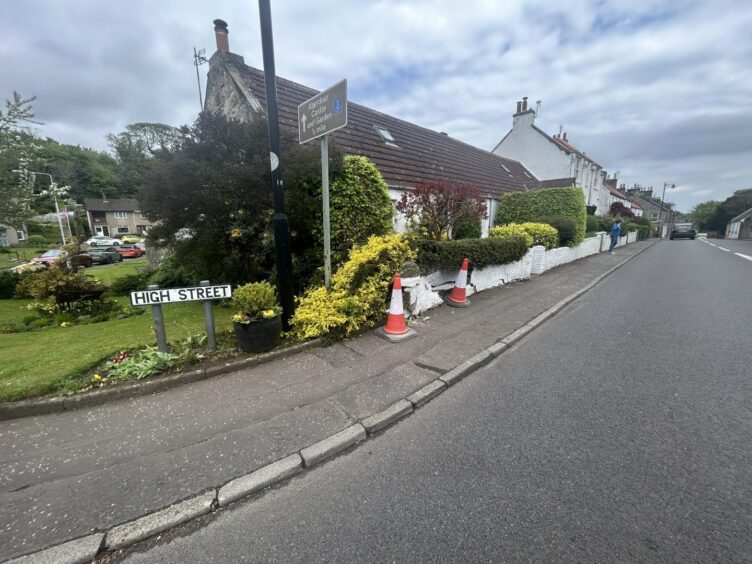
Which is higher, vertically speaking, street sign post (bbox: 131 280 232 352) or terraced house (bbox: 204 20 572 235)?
terraced house (bbox: 204 20 572 235)

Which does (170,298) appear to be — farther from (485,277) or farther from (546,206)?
(546,206)

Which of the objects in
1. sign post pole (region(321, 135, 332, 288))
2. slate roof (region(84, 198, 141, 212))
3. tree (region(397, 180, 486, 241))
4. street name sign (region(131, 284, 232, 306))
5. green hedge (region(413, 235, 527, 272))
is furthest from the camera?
slate roof (region(84, 198, 141, 212))

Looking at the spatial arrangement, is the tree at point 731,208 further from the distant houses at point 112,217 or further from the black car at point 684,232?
the distant houses at point 112,217

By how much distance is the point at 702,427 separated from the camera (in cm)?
274

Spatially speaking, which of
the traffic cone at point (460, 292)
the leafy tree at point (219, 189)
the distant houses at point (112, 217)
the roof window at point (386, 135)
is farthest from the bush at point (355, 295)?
the distant houses at point (112, 217)

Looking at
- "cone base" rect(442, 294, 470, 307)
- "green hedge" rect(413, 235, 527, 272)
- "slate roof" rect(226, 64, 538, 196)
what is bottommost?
"cone base" rect(442, 294, 470, 307)

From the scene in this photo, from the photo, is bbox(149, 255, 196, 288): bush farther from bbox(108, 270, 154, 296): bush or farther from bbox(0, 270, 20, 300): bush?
bbox(0, 270, 20, 300): bush

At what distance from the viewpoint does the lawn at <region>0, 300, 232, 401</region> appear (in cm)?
337

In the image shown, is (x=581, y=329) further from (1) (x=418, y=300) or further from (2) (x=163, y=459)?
(2) (x=163, y=459)

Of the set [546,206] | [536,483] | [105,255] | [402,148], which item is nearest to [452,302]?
[536,483]

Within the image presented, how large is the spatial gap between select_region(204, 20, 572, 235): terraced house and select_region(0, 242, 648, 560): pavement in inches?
192

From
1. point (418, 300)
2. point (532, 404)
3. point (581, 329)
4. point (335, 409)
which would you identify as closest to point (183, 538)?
point (335, 409)

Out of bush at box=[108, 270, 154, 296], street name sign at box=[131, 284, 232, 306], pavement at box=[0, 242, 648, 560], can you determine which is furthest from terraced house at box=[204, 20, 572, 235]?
bush at box=[108, 270, 154, 296]

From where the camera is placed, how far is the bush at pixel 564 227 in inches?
490
